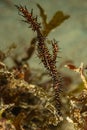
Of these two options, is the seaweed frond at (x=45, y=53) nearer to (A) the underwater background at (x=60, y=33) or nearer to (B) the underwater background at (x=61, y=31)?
(A) the underwater background at (x=60, y=33)

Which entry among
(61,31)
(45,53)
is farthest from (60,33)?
(45,53)

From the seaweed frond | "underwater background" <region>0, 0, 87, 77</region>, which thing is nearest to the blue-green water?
"underwater background" <region>0, 0, 87, 77</region>

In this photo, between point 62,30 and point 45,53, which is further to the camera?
point 62,30

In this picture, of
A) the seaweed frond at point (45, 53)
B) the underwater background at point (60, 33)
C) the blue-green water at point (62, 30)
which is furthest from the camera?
the blue-green water at point (62, 30)

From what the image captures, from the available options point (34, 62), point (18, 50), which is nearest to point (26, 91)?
point (34, 62)

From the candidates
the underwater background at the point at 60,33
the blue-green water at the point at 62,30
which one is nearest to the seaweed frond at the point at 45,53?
the underwater background at the point at 60,33

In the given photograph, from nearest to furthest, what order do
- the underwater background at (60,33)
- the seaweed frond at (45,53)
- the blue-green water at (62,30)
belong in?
→ the seaweed frond at (45,53), the underwater background at (60,33), the blue-green water at (62,30)

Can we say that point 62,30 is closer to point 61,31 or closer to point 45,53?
point 61,31

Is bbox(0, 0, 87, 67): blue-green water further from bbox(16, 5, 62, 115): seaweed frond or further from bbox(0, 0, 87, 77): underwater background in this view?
bbox(16, 5, 62, 115): seaweed frond

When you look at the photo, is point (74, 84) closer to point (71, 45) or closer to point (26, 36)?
point (71, 45)

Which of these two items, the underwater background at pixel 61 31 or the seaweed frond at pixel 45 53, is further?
the underwater background at pixel 61 31

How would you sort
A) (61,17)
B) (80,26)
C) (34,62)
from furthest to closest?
(80,26) < (34,62) < (61,17)
